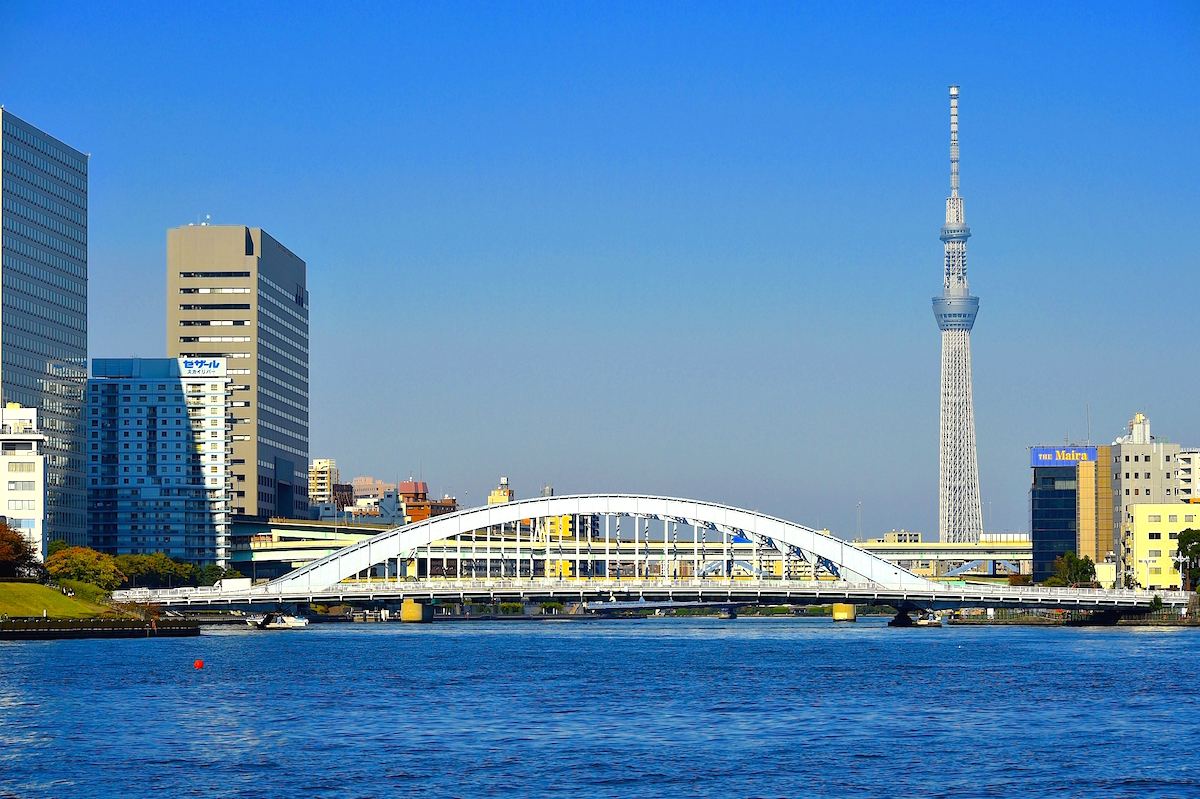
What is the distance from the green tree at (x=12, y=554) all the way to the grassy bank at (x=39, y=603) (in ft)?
7.77

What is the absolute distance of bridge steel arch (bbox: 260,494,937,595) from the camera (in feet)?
506

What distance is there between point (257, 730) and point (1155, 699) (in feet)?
111

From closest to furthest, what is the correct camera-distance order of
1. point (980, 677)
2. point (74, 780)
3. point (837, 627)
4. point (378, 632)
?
point (74, 780), point (980, 677), point (378, 632), point (837, 627)

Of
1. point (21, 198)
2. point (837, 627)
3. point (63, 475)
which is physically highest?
point (21, 198)

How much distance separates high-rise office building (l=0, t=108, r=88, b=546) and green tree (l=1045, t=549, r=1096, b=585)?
9536 centimetres

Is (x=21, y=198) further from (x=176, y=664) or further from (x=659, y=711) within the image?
(x=659, y=711)

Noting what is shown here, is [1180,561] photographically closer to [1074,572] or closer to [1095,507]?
[1074,572]

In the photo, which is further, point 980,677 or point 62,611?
point 62,611

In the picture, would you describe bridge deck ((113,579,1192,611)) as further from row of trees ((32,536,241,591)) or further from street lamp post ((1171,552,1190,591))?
row of trees ((32,536,241,591))

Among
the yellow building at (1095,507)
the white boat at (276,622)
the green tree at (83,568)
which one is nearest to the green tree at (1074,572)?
the yellow building at (1095,507)

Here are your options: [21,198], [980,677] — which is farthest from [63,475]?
[980,677]

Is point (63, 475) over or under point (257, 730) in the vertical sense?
over

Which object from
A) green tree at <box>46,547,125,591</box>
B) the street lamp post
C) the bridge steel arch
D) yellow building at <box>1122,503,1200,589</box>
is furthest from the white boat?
yellow building at <box>1122,503,1200,589</box>

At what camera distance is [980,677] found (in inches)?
3314
